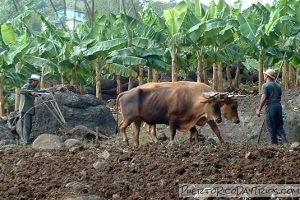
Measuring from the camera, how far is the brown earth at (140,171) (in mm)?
8266

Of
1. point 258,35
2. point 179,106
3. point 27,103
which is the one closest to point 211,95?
point 179,106

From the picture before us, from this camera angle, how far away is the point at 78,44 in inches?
922

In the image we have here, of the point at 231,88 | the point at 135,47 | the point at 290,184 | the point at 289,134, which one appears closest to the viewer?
the point at 290,184

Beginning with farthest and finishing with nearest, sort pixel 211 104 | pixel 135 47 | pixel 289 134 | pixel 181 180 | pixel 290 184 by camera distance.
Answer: pixel 135 47 → pixel 289 134 → pixel 211 104 → pixel 181 180 → pixel 290 184

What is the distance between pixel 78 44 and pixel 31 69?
202 cm

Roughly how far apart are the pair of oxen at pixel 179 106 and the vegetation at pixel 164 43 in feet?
21.5

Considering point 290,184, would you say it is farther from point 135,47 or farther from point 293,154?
point 135,47

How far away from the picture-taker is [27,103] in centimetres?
1535

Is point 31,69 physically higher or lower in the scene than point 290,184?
higher

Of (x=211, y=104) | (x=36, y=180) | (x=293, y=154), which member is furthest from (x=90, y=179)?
(x=211, y=104)

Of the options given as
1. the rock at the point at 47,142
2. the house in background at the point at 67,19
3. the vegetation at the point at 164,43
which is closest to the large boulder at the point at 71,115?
the rock at the point at 47,142

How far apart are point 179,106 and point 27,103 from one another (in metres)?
3.90

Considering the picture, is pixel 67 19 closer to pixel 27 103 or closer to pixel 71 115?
pixel 71 115

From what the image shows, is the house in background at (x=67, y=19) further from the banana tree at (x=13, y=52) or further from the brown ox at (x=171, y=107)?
the brown ox at (x=171, y=107)
